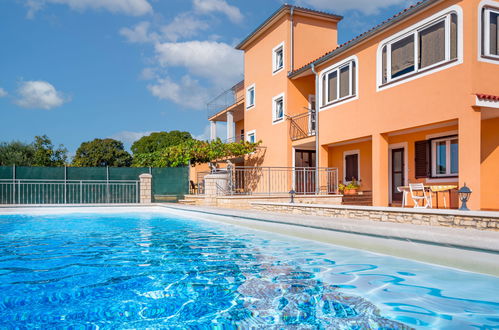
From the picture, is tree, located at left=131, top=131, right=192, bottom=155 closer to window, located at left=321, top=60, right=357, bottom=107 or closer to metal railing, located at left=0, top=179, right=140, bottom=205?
metal railing, located at left=0, top=179, right=140, bottom=205

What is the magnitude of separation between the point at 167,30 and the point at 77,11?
Result: 6215 millimetres

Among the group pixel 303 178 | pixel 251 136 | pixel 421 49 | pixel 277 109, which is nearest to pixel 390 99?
pixel 421 49

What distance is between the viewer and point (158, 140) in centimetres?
5847

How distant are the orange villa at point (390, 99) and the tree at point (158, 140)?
40006 millimetres

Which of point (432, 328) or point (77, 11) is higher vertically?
point (77, 11)

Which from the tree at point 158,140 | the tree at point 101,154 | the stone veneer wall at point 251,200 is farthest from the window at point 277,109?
the tree at point 101,154

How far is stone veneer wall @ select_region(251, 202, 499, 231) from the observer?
18.4 feet

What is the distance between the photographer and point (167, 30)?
2252 centimetres

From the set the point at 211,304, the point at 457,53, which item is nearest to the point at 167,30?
the point at 457,53

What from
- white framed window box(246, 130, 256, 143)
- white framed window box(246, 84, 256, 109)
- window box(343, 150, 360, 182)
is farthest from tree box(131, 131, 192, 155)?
window box(343, 150, 360, 182)

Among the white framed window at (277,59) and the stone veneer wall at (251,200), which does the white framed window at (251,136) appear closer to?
the white framed window at (277,59)

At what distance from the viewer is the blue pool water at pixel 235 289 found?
9.73 ft

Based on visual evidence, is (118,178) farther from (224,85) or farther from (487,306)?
(487,306)

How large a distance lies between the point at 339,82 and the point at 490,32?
5.27 m
